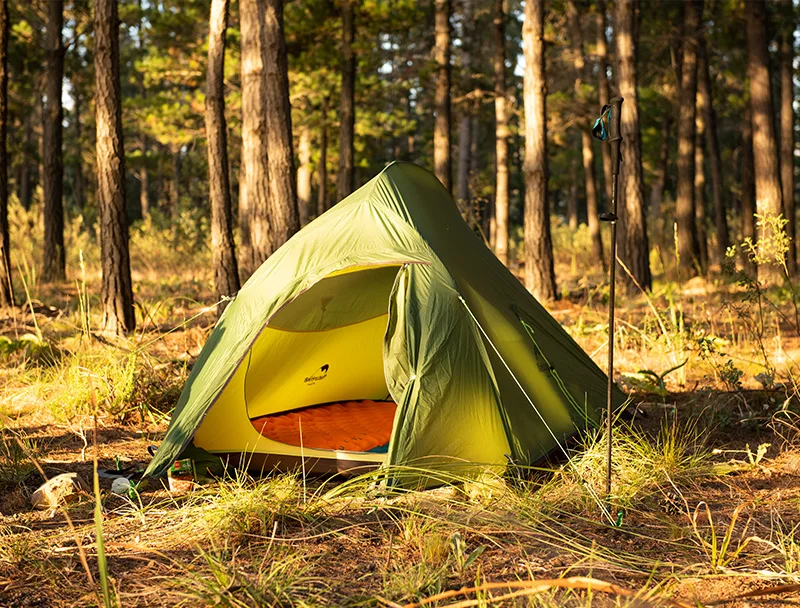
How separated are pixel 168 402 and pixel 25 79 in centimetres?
1366

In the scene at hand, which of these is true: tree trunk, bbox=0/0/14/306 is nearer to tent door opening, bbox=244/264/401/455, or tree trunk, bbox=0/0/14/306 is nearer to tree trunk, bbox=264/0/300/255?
tree trunk, bbox=264/0/300/255

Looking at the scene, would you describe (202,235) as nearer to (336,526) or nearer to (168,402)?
(168,402)

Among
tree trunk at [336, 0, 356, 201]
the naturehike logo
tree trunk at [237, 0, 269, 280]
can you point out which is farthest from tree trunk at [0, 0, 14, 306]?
tree trunk at [336, 0, 356, 201]

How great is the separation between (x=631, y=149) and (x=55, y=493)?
921cm

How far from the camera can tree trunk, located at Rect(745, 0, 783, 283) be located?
1108cm

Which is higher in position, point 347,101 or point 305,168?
point 347,101

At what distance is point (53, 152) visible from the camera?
511 inches

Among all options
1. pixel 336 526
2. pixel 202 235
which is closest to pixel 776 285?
pixel 336 526

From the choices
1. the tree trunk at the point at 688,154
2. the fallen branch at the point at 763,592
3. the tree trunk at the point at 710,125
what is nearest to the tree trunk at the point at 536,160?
the tree trunk at the point at 688,154

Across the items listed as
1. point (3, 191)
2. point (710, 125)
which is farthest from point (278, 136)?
point (710, 125)

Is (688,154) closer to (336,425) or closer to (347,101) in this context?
(347,101)

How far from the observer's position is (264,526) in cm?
348

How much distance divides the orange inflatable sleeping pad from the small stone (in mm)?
1046

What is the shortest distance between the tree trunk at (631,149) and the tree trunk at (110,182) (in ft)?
21.4
